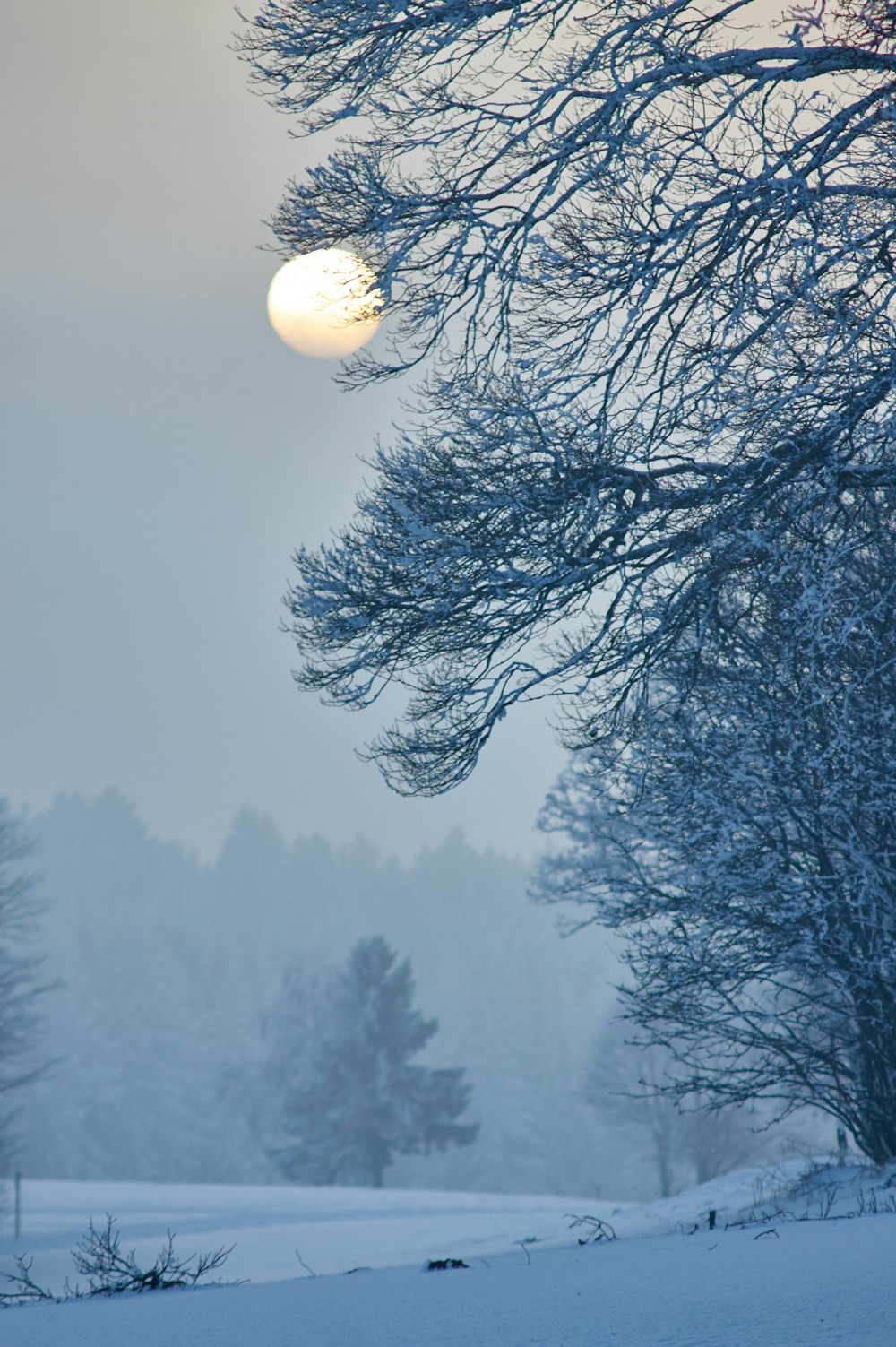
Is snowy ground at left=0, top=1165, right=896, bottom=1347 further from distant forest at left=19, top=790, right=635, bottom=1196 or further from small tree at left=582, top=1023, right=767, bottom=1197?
distant forest at left=19, top=790, right=635, bottom=1196

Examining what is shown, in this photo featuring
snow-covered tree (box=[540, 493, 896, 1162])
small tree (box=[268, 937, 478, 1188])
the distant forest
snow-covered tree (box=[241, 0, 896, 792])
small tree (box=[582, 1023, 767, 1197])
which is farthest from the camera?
the distant forest

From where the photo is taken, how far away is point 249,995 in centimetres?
6988

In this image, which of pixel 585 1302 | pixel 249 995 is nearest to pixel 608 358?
pixel 585 1302

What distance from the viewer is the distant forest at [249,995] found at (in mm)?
56719

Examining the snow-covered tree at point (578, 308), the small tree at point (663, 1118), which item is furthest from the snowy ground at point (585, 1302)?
the small tree at point (663, 1118)

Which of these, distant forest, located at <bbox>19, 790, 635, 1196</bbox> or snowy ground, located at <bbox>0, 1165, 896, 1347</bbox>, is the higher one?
distant forest, located at <bbox>19, 790, 635, 1196</bbox>

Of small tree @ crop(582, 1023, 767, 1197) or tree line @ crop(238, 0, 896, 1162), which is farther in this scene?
small tree @ crop(582, 1023, 767, 1197)

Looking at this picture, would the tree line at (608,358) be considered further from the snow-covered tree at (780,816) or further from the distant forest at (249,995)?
the distant forest at (249,995)

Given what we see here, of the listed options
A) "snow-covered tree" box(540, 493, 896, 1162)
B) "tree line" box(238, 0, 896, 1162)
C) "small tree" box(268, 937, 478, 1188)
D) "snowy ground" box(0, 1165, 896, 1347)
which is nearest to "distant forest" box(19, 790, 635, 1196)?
"small tree" box(268, 937, 478, 1188)

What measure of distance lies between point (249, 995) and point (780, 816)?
66.0 m

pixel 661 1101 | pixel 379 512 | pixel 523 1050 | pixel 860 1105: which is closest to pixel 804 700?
pixel 379 512

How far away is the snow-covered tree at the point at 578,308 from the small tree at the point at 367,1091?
36.3m

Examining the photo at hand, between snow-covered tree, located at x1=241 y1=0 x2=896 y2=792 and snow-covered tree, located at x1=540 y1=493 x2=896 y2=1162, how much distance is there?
0.69m

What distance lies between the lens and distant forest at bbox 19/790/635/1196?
186 feet
